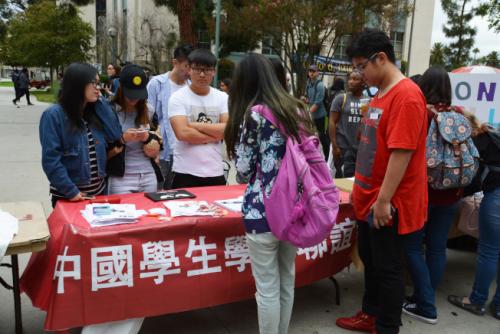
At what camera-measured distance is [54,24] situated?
3316cm

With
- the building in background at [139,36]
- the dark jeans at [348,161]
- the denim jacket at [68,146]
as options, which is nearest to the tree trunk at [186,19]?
the dark jeans at [348,161]

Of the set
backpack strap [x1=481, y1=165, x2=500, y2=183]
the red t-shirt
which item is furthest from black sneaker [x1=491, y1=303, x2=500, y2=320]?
the red t-shirt

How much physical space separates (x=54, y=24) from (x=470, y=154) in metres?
35.7

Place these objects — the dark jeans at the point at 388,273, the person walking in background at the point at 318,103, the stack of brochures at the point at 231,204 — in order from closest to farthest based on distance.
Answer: the dark jeans at the point at 388,273 → the stack of brochures at the point at 231,204 → the person walking in background at the point at 318,103

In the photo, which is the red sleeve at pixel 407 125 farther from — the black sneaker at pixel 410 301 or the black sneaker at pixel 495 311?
the black sneaker at pixel 495 311

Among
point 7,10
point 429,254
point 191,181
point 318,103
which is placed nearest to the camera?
point 429,254

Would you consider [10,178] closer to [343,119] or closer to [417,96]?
[343,119]

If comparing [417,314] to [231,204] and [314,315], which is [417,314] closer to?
[314,315]

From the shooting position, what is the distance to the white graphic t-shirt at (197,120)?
3.22 m

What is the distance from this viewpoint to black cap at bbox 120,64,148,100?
2.91 meters

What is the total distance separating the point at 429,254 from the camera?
126 inches

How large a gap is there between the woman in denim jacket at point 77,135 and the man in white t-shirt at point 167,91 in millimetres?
1235

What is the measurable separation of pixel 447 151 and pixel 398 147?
802mm

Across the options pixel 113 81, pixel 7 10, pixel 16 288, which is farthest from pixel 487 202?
pixel 7 10
